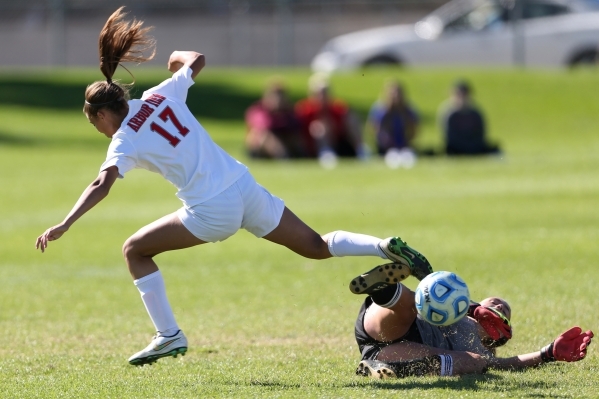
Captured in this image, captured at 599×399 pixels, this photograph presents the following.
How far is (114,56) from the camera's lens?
21.5 ft

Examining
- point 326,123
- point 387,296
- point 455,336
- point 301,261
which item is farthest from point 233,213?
point 326,123

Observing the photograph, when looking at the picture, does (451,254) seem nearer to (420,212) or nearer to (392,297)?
(420,212)

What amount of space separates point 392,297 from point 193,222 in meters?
1.29

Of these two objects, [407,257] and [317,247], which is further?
[317,247]

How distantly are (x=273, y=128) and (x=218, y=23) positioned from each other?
15.2m

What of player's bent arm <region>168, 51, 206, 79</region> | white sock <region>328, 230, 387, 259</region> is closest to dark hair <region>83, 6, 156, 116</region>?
player's bent arm <region>168, 51, 206, 79</region>

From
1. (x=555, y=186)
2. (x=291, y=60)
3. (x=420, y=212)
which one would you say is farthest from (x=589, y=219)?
(x=291, y=60)

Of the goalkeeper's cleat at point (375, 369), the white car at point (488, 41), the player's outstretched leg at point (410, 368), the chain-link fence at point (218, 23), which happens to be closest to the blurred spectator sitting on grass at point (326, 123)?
the white car at point (488, 41)

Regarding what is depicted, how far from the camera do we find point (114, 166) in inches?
231

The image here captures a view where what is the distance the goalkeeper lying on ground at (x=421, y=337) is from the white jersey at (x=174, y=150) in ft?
3.50

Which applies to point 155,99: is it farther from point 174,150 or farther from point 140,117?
point 174,150

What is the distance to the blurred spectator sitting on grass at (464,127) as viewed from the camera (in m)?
20.2

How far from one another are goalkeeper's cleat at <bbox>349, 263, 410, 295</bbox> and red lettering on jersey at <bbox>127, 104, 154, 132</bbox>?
1579 millimetres

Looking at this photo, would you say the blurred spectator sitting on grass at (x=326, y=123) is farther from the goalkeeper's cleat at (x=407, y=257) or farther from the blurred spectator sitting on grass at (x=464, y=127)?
the goalkeeper's cleat at (x=407, y=257)
